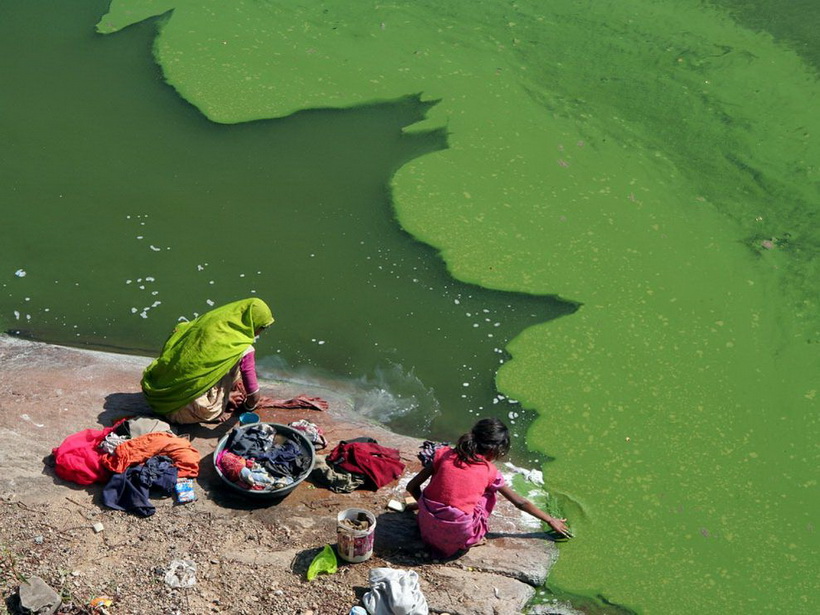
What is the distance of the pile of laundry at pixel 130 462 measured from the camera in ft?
12.2

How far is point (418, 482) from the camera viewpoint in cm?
368

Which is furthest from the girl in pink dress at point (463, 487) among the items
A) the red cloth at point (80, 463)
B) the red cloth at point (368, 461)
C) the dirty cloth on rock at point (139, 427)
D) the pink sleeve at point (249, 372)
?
the red cloth at point (80, 463)

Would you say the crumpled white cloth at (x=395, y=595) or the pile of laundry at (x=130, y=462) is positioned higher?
the crumpled white cloth at (x=395, y=595)

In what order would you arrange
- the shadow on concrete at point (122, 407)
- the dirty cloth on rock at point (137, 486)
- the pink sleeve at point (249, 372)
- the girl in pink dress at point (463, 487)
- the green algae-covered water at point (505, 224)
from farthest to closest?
the green algae-covered water at point (505, 224), the shadow on concrete at point (122, 407), the pink sleeve at point (249, 372), the dirty cloth on rock at point (137, 486), the girl in pink dress at point (463, 487)

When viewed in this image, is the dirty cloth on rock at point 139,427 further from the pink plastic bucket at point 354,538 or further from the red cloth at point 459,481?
the red cloth at point 459,481

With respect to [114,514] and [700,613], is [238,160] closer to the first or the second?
[114,514]

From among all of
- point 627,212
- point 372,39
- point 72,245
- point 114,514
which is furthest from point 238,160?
point 114,514

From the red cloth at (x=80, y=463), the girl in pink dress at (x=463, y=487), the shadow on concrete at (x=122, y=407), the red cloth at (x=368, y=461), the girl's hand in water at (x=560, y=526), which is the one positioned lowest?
the shadow on concrete at (x=122, y=407)

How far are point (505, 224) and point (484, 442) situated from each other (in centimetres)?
255

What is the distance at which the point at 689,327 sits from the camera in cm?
508

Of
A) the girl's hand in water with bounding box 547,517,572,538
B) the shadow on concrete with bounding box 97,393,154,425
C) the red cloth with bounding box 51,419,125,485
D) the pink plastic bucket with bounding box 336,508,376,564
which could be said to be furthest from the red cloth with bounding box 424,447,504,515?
the shadow on concrete with bounding box 97,393,154,425

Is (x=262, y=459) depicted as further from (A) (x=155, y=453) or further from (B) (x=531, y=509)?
(B) (x=531, y=509)

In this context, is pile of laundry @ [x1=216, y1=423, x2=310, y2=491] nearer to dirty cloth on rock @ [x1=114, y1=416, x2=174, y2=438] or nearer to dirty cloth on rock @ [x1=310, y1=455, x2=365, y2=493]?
dirty cloth on rock @ [x1=310, y1=455, x2=365, y2=493]

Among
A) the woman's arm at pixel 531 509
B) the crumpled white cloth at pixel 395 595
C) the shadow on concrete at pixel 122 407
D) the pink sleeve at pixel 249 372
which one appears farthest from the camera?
the shadow on concrete at pixel 122 407
